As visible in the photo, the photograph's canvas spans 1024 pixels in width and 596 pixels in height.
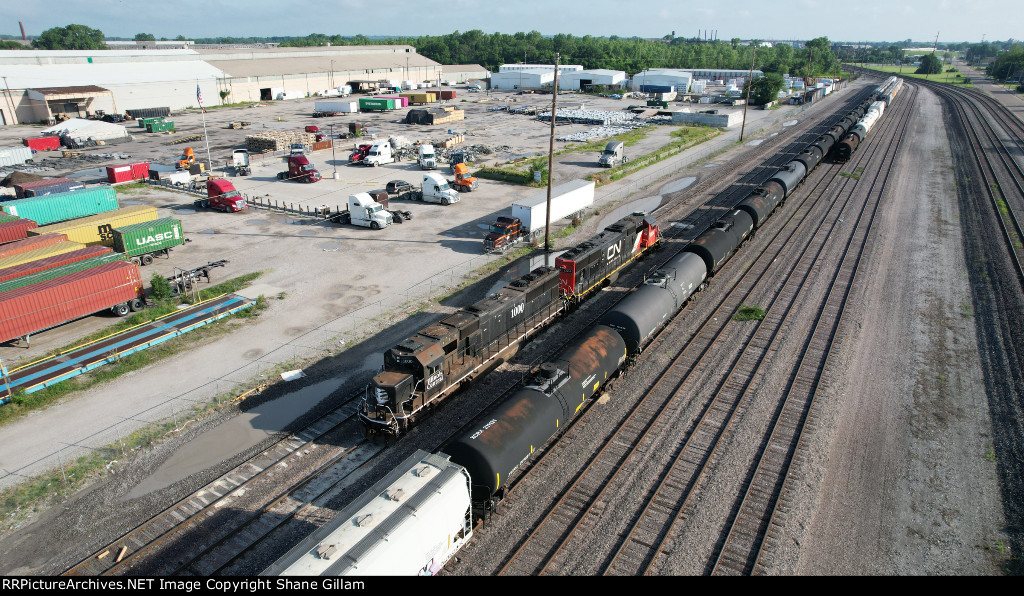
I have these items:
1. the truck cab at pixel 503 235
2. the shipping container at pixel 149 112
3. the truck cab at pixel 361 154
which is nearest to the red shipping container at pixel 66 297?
the truck cab at pixel 503 235

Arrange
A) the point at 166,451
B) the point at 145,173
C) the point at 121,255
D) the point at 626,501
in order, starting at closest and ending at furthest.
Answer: the point at 626,501, the point at 166,451, the point at 121,255, the point at 145,173

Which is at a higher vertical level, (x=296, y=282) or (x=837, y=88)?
(x=837, y=88)

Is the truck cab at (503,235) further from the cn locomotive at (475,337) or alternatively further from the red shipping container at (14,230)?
the red shipping container at (14,230)

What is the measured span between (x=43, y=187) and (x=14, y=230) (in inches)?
665

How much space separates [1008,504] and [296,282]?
3839 centimetres

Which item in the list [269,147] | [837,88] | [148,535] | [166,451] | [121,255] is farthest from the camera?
[837,88]

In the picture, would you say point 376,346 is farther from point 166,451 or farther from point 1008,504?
point 1008,504

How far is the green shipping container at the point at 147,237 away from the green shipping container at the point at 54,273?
→ 354 cm

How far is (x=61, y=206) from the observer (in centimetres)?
4984

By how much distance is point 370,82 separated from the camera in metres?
158

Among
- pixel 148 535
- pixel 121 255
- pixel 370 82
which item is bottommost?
pixel 148 535

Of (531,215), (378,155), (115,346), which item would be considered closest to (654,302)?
(531,215)

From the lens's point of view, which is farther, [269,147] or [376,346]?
[269,147]

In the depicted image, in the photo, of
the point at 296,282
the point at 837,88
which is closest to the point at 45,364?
the point at 296,282
